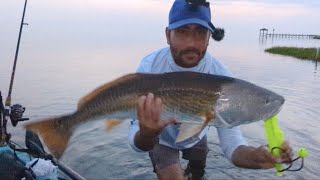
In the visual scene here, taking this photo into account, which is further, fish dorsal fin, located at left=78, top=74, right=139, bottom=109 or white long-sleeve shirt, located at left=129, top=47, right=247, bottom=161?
white long-sleeve shirt, located at left=129, top=47, right=247, bottom=161

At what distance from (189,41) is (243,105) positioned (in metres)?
1.04

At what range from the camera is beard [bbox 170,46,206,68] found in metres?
4.97

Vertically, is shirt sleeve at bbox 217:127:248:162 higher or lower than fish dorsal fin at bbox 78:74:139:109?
lower

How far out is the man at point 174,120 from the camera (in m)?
4.26

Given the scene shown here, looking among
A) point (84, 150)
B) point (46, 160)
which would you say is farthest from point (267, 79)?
point (46, 160)

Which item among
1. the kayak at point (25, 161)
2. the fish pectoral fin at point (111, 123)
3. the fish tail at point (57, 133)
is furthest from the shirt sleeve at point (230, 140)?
the kayak at point (25, 161)

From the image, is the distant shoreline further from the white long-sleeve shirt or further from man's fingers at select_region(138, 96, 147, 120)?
man's fingers at select_region(138, 96, 147, 120)

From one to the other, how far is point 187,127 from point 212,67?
5.15 ft

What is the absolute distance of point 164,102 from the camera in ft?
13.6

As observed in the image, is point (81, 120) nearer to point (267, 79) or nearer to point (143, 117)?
point (143, 117)

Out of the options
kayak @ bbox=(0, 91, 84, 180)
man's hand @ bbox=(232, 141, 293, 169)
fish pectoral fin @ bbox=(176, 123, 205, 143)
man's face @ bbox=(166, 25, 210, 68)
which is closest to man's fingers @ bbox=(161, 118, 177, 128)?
fish pectoral fin @ bbox=(176, 123, 205, 143)

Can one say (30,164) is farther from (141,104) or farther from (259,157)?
(259,157)

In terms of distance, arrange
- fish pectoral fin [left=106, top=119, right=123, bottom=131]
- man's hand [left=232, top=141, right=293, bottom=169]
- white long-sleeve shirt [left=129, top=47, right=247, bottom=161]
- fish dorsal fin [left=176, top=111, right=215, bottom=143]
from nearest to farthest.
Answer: fish dorsal fin [left=176, top=111, right=215, bottom=143], fish pectoral fin [left=106, top=119, right=123, bottom=131], man's hand [left=232, top=141, right=293, bottom=169], white long-sleeve shirt [left=129, top=47, right=247, bottom=161]

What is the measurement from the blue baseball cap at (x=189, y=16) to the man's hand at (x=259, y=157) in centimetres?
144
